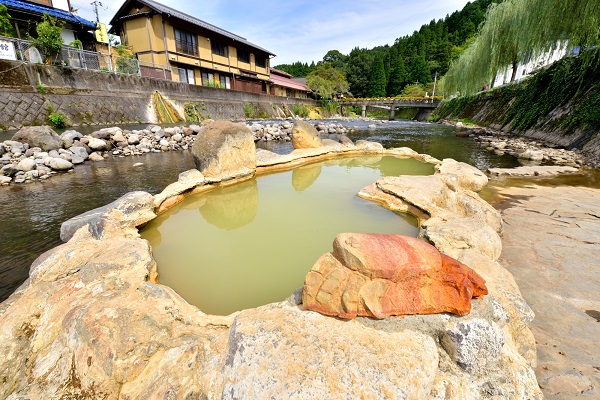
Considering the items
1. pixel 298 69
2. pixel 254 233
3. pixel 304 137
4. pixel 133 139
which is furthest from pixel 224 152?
pixel 298 69

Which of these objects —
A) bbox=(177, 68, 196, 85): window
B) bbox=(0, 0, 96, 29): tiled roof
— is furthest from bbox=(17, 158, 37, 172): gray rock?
bbox=(177, 68, 196, 85): window

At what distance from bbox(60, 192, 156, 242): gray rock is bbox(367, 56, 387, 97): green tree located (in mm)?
62124

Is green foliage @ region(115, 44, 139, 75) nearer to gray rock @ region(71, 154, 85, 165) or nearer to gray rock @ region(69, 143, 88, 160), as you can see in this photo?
gray rock @ region(69, 143, 88, 160)

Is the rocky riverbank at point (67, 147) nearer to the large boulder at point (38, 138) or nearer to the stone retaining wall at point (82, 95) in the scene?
the large boulder at point (38, 138)

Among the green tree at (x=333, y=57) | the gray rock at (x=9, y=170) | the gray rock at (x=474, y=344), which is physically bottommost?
the gray rock at (x=474, y=344)

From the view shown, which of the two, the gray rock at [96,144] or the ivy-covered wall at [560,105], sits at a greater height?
the ivy-covered wall at [560,105]

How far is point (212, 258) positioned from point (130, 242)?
1008mm

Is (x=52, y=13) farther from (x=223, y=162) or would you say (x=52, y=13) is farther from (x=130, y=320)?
(x=130, y=320)

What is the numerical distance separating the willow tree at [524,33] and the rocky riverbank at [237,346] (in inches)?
583

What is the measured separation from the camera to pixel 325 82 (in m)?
43.2

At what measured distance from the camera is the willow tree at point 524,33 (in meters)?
11.1

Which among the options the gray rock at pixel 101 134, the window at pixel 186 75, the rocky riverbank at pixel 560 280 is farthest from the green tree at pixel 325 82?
the rocky riverbank at pixel 560 280

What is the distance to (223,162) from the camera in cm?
666

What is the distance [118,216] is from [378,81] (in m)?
63.6
